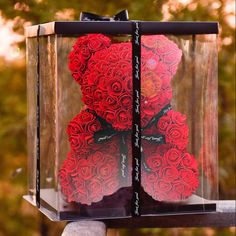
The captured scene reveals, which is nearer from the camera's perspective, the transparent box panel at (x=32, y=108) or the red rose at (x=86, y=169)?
the red rose at (x=86, y=169)

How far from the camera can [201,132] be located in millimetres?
1651

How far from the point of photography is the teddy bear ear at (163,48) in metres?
1.58

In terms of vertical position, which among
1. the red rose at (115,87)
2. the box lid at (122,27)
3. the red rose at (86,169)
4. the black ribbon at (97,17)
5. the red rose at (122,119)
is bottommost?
the red rose at (86,169)

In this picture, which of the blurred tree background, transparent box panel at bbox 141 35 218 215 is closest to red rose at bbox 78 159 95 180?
transparent box panel at bbox 141 35 218 215

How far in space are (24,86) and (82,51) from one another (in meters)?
1.80

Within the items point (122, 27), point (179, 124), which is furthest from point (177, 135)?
point (122, 27)

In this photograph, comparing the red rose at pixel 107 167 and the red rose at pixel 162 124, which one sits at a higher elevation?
the red rose at pixel 162 124

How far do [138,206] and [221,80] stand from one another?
4.80 ft

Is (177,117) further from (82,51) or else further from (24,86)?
(24,86)

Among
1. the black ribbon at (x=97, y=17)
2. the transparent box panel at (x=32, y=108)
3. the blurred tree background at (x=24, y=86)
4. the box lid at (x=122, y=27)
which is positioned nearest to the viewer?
the box lid at (x=122, y=27)

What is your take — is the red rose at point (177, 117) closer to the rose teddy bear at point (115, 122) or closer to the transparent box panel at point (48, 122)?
the rose teddy bear at point (115, 122)

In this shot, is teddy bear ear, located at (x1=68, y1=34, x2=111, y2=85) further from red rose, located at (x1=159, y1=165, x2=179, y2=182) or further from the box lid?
red rose, located at (x1=159, y1=165, x2=179, y2=182)

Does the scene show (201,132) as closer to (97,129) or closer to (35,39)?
(97,129)

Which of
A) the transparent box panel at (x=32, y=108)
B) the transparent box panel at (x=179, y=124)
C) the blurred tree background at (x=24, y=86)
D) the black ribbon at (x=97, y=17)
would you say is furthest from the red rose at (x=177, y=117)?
the blurred tree background at (x=24, y=86)
